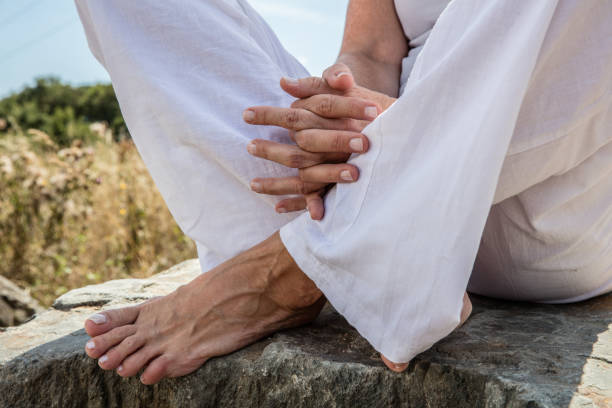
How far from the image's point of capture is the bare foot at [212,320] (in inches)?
48.6

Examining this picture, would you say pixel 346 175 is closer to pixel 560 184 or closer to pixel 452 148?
pixel 452 148

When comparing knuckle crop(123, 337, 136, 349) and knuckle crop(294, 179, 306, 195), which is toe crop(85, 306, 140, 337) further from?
knuckle crop(294, 179, 306, 195)

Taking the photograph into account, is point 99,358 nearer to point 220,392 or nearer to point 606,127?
point 220,392

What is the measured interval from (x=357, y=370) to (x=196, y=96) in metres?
0.72

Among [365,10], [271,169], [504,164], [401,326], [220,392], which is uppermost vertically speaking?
[365,10]

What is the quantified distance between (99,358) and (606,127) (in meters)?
1.17

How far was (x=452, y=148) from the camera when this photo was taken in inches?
35.2

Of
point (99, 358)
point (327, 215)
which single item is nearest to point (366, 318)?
point (327, 215)

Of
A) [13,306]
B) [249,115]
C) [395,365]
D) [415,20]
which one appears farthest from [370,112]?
[13,306]

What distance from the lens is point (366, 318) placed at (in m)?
1.01

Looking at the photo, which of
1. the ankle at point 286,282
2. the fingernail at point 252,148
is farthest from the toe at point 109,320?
the fingernail at point 252,148

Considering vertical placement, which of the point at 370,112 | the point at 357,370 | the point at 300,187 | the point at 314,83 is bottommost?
the point at 357,370

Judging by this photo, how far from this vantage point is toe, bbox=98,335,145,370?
1.29m

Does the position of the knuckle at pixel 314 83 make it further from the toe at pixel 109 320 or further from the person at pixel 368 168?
the toe at pixel 109 320
